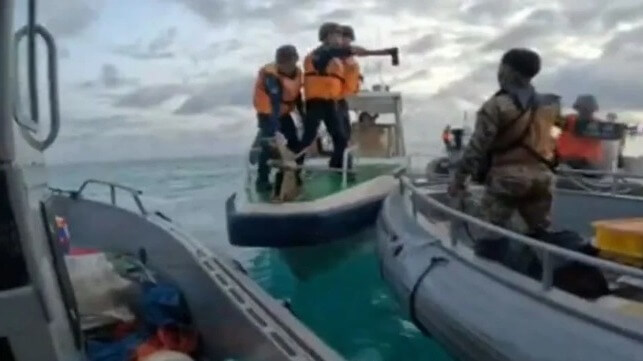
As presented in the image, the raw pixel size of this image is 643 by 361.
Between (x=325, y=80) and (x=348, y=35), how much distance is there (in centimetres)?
103

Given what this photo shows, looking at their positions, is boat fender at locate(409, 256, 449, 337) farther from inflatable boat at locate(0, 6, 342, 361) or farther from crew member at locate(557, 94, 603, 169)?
crew member at locate(557, 94, 603, 169)

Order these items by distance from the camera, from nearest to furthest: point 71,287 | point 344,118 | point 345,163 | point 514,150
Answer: point 71,287
point 514,150
point 345,163
point 344,118

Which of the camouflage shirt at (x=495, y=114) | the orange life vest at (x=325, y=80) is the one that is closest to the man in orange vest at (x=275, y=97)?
the orange life vest at (x=325, y=80)

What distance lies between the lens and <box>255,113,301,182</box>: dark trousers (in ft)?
23.9

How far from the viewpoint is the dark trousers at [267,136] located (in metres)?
7.29

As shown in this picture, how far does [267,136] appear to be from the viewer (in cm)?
728

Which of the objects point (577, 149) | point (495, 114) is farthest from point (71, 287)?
point (577, 149)

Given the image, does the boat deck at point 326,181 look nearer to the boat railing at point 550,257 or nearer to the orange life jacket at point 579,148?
the orange life jacket at point 579,148

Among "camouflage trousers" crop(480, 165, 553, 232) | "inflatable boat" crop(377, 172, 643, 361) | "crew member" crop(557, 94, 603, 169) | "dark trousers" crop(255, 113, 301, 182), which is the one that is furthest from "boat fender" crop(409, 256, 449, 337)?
"crew member" crop(557, 94, 603, 169)

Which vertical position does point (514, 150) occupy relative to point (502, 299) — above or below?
above

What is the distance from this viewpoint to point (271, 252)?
8.55 meters

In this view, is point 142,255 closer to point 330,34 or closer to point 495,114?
point 495,114

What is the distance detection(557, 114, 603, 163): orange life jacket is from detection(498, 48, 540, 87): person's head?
350cm

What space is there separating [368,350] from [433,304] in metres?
1.32
